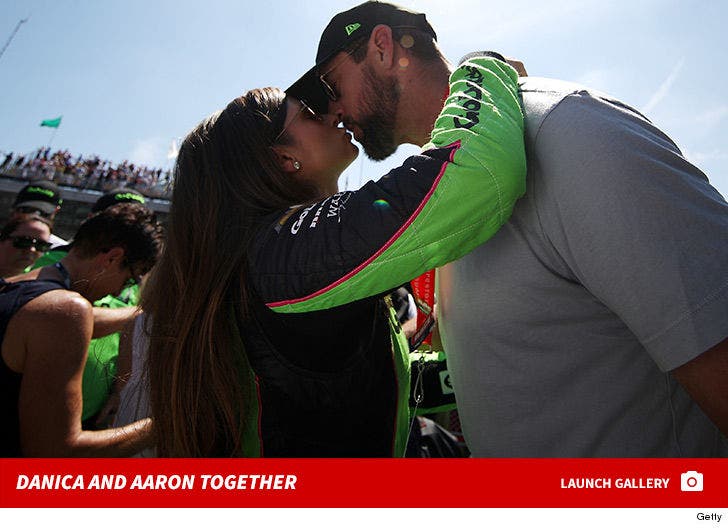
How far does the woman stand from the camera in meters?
0.93

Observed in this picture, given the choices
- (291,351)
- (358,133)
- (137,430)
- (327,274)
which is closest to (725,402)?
(327,274)

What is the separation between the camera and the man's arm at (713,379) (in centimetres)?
81

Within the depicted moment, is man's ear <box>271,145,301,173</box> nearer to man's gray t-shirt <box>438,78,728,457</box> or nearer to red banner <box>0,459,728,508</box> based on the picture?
man's gray t-shirt <box>438,78,728,457</box>

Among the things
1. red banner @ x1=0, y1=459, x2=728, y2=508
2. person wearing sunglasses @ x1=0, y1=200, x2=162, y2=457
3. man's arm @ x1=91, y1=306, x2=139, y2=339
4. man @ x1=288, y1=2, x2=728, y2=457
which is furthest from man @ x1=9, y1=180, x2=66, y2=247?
man @ x1=288, y1=2, x2=728, y2=457

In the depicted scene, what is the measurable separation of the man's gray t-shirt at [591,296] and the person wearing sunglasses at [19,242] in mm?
3812

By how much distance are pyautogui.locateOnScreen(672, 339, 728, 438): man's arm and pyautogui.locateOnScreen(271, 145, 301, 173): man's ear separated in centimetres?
118

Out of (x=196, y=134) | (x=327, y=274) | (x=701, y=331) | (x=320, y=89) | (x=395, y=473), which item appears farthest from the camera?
(x=320, y=89)

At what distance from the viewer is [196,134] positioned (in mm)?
1476

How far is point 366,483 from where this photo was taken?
1.24m

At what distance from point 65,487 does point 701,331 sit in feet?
5.56

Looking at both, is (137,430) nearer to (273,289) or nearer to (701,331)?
(273,289)

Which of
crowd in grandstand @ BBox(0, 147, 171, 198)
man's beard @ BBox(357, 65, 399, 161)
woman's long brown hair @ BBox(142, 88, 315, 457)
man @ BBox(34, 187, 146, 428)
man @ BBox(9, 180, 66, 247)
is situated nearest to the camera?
woman's long brown hair @ BBox(142, 88, 315, 457)

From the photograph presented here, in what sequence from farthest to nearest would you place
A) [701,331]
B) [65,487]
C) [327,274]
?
[65,487] → [327,274] → [701,331]

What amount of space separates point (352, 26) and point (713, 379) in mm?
1561
